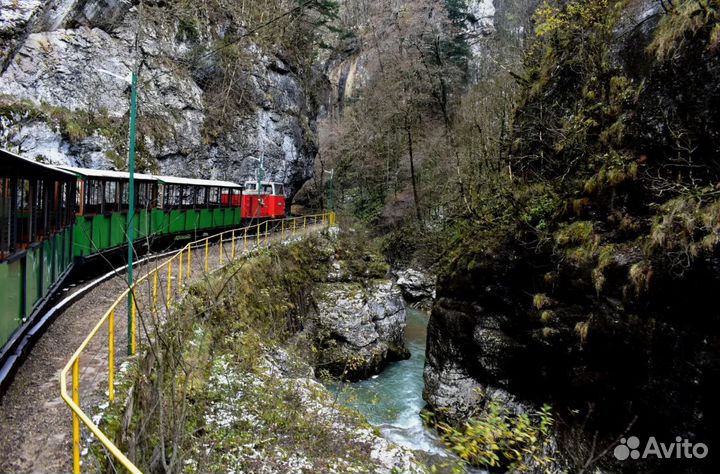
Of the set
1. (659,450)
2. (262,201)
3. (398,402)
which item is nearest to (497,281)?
(659,450)

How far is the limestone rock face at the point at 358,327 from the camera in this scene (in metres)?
15.8

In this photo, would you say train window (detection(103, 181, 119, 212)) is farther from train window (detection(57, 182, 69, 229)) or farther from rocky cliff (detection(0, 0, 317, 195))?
rocky cliff (detection(0, 0, 317, 195))

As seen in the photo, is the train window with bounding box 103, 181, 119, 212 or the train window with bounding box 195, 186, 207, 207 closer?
the train window with bounding box 103, 181, 119, 212

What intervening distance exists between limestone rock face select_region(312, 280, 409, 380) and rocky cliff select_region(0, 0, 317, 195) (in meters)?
11.8

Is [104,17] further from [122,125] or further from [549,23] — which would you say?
[549,23]

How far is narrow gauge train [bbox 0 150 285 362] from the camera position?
6.57m

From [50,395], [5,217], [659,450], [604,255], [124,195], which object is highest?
[124,195]

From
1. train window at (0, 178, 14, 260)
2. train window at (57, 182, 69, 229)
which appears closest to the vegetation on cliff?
train window at (0, 178, 14, 260)

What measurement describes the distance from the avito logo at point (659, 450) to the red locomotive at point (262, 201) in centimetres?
2024

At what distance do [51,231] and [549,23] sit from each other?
44.5 feet

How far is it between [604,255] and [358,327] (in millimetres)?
9937

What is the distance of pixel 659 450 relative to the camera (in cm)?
735

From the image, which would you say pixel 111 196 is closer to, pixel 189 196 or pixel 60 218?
pixel 60 218

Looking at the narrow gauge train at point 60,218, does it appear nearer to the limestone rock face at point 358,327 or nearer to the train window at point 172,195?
the train window at point 172,195
